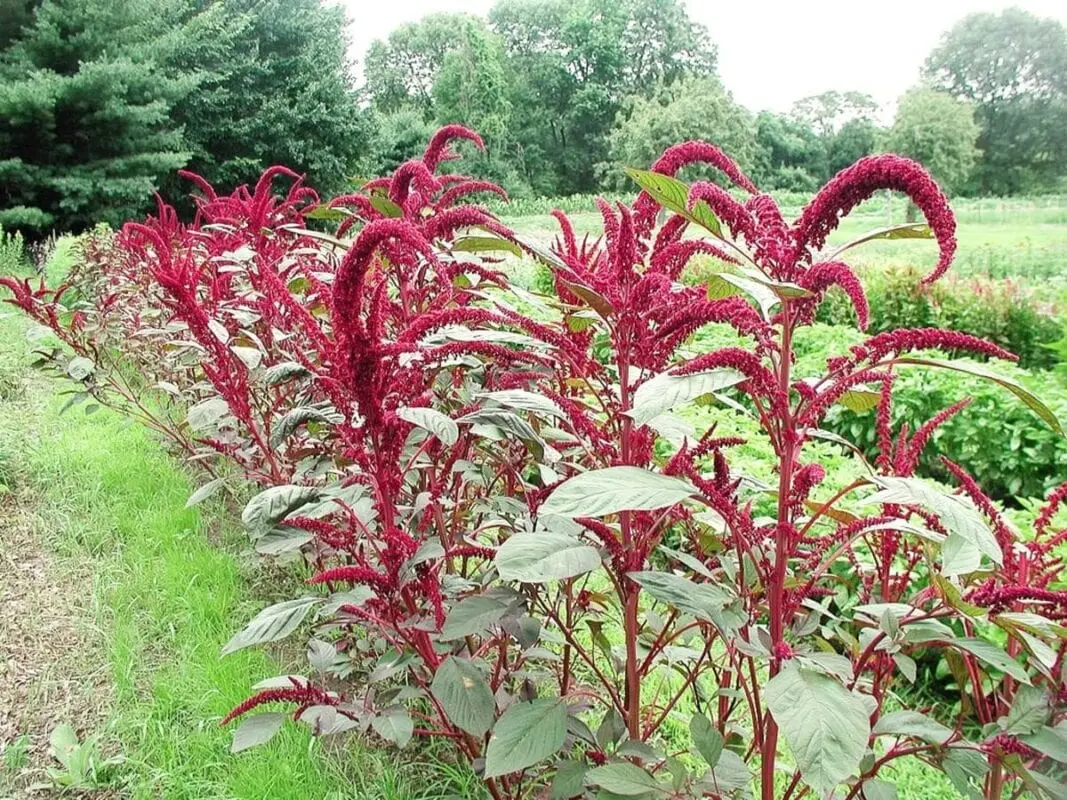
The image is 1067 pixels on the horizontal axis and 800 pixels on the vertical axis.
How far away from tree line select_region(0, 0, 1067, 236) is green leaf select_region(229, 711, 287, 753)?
118 cm

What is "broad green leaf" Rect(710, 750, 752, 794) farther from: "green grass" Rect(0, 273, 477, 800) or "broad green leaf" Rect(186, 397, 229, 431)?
"broad green leaf" Rect(186, 397, 229, 431)

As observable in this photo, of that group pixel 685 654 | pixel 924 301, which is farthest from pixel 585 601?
pixel 924 301

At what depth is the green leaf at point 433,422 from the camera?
0.82 meters

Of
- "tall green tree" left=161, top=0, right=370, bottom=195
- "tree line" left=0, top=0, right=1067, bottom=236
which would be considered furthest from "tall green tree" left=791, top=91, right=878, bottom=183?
"tall green tree" left=161, top=0, right=370, bottom=195

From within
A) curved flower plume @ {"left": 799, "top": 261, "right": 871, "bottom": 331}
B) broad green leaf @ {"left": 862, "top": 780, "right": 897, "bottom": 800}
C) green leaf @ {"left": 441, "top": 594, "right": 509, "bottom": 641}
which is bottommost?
broad green leaf @ {"left": 862, "top": 780, "right": 897, "bottom": 800}

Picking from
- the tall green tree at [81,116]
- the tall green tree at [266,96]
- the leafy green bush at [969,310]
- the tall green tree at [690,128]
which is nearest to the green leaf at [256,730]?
the leafy green bush at [969,310]

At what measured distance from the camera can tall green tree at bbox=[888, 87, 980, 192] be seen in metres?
25.4

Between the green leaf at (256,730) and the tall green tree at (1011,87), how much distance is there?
3797cm

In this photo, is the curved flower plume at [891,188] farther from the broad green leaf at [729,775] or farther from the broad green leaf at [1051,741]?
the broad green leaf at [729,775]

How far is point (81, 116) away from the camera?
42.1 ft

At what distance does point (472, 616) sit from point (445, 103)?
43.5 meters

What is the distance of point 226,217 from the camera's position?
98.5 inches

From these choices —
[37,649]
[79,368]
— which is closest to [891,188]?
[37,649]

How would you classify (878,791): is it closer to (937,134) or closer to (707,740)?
(707,740)
